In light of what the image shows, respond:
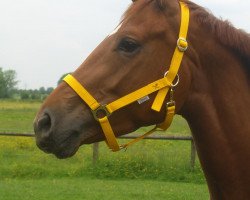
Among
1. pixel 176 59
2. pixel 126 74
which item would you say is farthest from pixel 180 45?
pixel 126 74

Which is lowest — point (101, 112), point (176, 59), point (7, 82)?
point (7, 82)

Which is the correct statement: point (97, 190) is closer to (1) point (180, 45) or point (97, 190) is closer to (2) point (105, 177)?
(2) point (105, 177)

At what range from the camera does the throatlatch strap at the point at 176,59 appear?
2555mm

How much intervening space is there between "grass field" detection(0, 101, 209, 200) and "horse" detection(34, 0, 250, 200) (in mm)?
6514

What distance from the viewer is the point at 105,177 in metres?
11.3

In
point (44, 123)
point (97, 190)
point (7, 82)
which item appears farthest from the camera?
point (7, 82)

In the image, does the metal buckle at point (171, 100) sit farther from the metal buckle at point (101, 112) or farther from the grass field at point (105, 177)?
the grass field at point (105, 177)

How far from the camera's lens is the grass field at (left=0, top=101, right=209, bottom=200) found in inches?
361

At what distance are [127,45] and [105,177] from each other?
9007 mm

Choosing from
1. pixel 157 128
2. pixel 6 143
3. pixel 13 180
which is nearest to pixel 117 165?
pixel 13 180

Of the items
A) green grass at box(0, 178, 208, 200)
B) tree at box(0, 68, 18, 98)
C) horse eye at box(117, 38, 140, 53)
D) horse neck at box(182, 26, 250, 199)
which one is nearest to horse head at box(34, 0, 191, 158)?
horse eye at box(117, 38, 140, 53)

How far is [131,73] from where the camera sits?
256 centimetres

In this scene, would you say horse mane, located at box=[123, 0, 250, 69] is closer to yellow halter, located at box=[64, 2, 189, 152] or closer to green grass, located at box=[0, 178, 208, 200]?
yellow halter, located at box=[64, 2, 189, 152]

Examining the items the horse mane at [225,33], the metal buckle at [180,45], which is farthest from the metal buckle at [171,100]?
the horse mane at [225,33]
